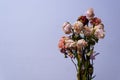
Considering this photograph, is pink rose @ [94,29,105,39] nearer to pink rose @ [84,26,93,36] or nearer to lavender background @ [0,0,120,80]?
pink rose @ [84,26,93,36]

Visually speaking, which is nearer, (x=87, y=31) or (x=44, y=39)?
(x=87, y=31)

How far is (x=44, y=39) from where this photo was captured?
1786 mm

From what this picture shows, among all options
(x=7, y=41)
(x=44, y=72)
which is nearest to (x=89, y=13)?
(x=44, y=72)

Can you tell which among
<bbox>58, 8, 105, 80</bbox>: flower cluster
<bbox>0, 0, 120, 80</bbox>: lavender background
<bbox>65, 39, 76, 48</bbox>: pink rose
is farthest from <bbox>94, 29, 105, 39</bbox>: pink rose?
<bbox>0, 0, 120, 80</bbox>: lavender background

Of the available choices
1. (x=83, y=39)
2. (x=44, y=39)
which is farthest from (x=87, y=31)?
(x=44, y=39)

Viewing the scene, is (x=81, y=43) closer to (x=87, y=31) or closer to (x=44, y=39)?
(x=87, y=31)

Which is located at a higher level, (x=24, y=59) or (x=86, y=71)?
(x=24, y=59)

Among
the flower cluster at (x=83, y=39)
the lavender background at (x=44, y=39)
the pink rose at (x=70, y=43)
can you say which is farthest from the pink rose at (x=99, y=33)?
the lavender background at (x=44, y=39)

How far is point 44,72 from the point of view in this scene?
1757 millimetres

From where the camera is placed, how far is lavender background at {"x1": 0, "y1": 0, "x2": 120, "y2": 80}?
175 cm

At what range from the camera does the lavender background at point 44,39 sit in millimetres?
1755

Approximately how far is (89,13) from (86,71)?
1.01 ft

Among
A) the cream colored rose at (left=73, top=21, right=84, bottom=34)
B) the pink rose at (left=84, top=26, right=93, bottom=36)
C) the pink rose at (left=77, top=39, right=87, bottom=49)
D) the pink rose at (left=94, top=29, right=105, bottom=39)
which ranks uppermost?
the cream colored rose at (left=73, top=21, right=84, bottom=34)

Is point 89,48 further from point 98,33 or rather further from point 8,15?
point 8,15
